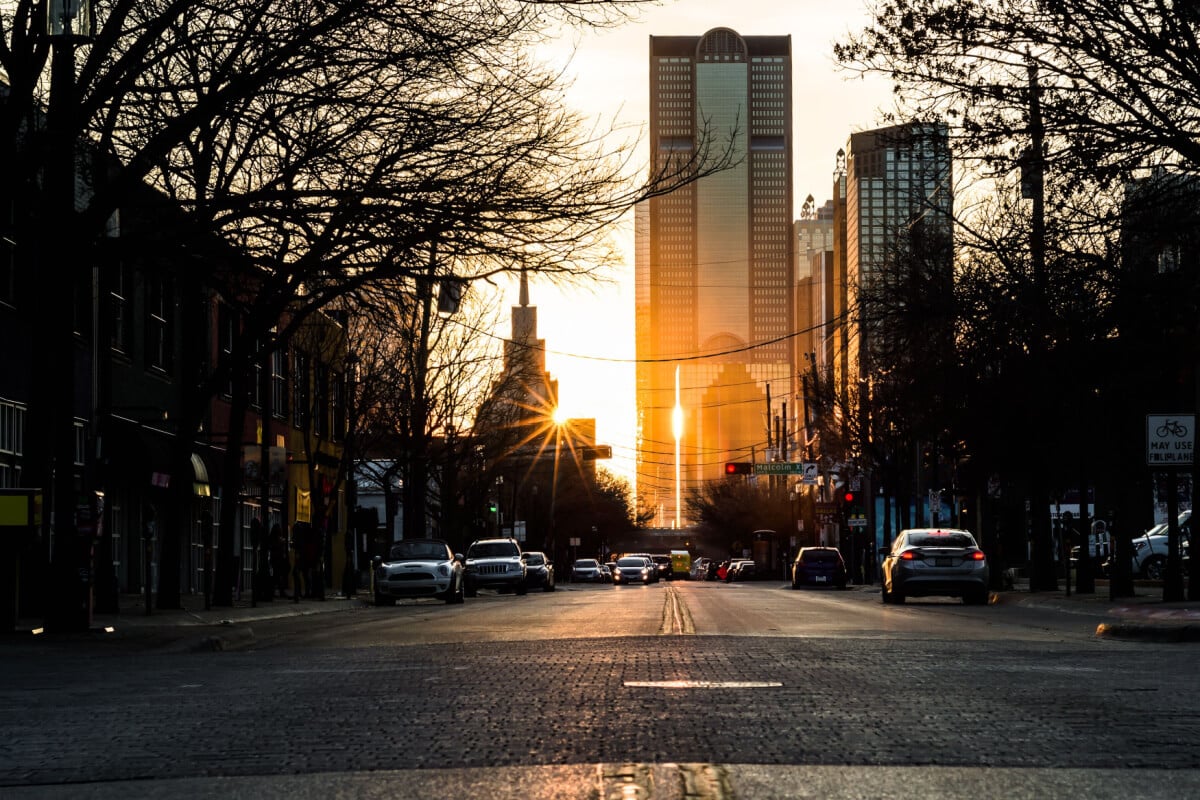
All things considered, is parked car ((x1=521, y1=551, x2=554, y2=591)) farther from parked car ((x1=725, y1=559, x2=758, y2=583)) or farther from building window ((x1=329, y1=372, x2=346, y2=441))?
parked car ((x1=725, y1=559, x2=758, y2=583))

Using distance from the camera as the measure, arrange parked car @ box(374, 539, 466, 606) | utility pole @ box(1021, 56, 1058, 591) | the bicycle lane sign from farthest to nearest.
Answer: parked car @ box(374, 539, 466, 606)
the bicycle lane sign
utility pole @ box(1021, 56, 1058, 591)

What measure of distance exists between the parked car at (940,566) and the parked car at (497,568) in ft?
61.3

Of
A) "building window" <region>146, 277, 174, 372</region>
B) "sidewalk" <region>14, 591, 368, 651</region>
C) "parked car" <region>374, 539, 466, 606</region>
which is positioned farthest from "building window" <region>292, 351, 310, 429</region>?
"sidewalk" <region>14, 591, 368, 651</region>

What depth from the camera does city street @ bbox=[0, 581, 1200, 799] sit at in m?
6.79

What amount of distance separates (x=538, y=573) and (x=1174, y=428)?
36491 mm

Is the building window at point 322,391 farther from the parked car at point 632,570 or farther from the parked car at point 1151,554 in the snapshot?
the parked car at point 632,570

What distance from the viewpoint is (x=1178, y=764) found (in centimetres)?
721

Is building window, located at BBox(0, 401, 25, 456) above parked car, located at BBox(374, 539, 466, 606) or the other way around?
above

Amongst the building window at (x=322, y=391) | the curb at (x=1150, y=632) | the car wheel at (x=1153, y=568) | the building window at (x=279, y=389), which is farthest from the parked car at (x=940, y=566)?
the building window at (x=279, y=389)

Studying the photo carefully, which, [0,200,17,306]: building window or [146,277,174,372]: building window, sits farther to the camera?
[146,277,174,372]: building window

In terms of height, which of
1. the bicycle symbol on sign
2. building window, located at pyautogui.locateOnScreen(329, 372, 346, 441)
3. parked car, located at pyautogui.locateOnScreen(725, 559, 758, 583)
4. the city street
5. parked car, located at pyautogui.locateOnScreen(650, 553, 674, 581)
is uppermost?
building window, located at pyautogui.locateOnScreen(329, 372, 346, 441)

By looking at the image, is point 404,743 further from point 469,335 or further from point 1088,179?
point 469,335

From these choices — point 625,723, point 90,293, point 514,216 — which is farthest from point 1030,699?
point 90,293

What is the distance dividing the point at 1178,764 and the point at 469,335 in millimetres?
48400
